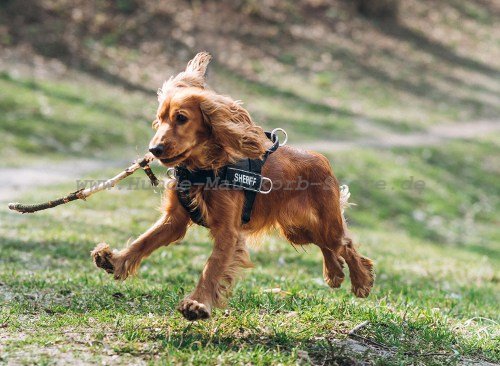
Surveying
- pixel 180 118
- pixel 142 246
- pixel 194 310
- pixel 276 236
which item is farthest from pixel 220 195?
pixel 276 236

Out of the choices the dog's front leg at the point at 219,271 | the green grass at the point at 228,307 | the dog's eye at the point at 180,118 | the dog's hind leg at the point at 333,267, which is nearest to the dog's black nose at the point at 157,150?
the dog's eye at the point at 180,118

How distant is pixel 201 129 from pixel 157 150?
1.38 feet

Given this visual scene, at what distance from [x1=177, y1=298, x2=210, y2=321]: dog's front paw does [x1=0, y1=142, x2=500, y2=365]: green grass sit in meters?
0.16

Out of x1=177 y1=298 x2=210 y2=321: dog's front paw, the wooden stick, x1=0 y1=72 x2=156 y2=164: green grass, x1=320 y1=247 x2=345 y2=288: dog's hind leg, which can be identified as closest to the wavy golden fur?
x1=177 y1=298 x2=210 y2=321: dog's front paw

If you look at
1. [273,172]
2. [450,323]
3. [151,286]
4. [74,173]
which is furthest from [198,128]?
[74,173]

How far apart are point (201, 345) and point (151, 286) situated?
1.80m

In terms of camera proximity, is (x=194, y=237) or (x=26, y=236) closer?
(x=26, y=236)

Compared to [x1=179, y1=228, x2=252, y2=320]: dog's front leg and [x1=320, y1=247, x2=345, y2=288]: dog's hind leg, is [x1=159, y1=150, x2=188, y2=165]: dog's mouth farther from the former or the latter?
[x1=320, y1=247, x2=345, y2=288]: dog's hind leg

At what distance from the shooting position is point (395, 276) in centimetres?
778

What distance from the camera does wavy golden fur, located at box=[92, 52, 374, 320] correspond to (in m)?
4.23

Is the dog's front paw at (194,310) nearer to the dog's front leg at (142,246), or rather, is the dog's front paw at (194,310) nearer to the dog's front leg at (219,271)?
the dog's front leg at (219,271)

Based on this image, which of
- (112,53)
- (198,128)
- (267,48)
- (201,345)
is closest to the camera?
(201,345)

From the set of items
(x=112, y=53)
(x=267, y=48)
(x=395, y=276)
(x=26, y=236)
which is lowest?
(x=26, y=236)

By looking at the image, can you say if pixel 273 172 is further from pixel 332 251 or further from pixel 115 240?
pixel 115 240
